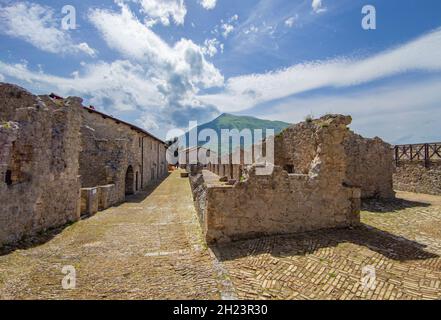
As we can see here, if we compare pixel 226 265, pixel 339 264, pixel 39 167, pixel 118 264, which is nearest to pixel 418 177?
pixel 339 264

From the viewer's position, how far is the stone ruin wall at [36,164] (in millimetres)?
7035

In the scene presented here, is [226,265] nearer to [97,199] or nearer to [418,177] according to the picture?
[97,199]

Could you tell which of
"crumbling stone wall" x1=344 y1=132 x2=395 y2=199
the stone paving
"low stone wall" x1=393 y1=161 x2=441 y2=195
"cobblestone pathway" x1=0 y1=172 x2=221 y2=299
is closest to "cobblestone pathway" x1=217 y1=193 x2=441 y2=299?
the stone paving

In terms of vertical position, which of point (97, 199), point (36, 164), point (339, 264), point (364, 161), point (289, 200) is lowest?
point (339, 264)

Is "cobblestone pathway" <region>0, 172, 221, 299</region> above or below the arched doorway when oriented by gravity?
below

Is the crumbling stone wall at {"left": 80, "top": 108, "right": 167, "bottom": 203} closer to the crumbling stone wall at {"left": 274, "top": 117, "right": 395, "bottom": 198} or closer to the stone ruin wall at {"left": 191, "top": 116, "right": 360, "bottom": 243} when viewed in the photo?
the stone ruin wall at {"left": 191, "top": 116, "right": 360, "bottom": 243}

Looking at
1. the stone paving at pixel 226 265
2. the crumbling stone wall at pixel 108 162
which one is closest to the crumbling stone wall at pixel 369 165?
the stone paving at pixel 226 265

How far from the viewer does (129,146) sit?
19109 mm

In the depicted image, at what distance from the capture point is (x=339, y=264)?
562cm

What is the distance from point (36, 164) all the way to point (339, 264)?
959 centimetres

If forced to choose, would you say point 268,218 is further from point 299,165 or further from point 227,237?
point 299,165

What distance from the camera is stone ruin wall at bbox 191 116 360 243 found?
23.4ft

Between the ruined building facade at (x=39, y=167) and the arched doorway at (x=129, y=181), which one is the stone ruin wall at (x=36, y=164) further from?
the arched doorway at (x=129, y=181)

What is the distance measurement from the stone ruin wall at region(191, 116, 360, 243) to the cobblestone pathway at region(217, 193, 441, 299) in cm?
39
